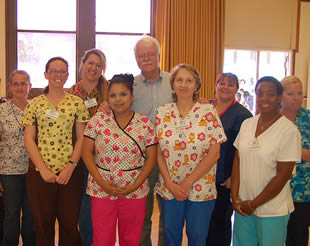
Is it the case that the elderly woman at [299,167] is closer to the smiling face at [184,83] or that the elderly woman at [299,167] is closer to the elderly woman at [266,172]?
the elderly woman at [266,172]

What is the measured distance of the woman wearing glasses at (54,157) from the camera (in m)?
2.13

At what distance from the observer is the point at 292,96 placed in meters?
2.08

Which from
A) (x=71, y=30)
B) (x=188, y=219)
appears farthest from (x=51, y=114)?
(x=71, y=30)

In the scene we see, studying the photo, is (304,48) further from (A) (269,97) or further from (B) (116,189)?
(B) (116,189)

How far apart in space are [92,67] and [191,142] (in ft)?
3.50

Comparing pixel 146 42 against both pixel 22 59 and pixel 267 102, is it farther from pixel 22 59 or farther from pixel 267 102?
pixel 22 59

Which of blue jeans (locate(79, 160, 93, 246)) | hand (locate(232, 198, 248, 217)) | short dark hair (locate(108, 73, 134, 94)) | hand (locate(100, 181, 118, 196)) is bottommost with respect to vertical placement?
blue jeans (locate(79, 160, 93, 246))

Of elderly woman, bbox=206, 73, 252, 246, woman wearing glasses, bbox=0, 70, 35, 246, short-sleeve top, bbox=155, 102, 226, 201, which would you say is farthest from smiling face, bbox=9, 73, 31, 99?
elderly woman, bbox=206, 73, 252, 246

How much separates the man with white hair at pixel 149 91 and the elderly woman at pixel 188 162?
420mm

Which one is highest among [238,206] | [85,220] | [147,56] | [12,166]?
[147,56]

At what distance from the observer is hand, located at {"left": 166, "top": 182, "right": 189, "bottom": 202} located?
1999 millimetres

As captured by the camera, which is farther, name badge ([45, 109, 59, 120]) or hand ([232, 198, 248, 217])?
name badge ([45, 109, 59, 120])

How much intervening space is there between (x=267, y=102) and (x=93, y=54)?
1.44 meters

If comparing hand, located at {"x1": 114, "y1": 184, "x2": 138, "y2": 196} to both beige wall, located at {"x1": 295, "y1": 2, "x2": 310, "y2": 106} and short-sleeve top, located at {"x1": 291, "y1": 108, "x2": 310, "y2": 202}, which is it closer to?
short-sleeve top, located at {"x1": 291, "y1": 108, "x2": 310, "y2": 202}
